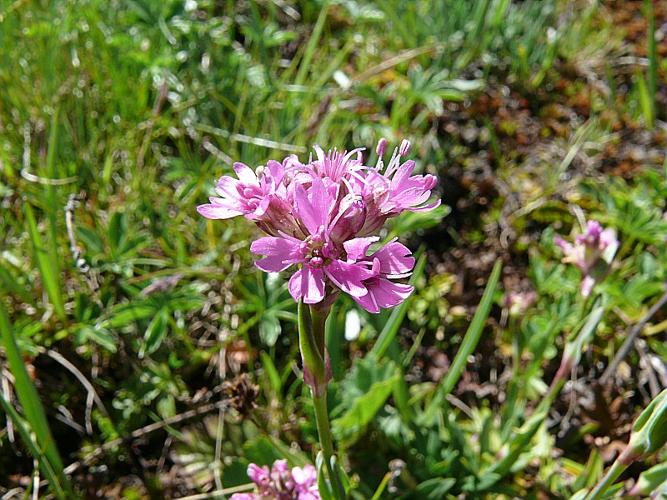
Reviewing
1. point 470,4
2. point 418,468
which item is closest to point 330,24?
point 470,4

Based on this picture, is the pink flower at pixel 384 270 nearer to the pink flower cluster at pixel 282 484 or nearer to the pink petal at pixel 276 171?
the pink petal at pixel 276 171

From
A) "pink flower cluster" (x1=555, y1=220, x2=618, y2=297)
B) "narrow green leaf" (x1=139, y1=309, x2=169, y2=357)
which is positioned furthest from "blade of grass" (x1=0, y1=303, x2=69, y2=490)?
"pink flower cluster" (x1=555, y1=220, x2=618, y2=297)

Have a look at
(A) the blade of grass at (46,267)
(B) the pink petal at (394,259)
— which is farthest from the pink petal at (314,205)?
(A) the blade of grass at (46,267)

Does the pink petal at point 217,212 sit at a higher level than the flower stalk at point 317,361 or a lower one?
higher

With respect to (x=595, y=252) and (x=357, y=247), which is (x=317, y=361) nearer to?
(x=357, y=247)

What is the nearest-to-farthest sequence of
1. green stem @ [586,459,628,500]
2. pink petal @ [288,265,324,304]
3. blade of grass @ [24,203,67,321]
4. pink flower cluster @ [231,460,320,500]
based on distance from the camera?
pink petal @ [288,265,324,304], green stem @ [586,459,628,500], pink flower cluster @ [231,460,320,500], blade of grass @ [24,203,67,321]

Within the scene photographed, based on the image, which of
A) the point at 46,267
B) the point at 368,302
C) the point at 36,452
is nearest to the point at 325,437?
the point at 368,302

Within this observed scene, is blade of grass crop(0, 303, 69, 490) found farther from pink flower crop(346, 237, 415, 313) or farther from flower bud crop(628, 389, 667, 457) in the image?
flower bud crop(628, 389, 667, 457)
